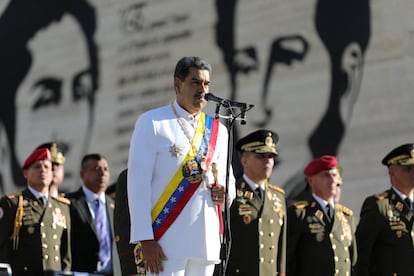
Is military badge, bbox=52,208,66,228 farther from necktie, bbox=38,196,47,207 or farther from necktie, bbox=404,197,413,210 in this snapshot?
necktie, bbox=404,197,413,210

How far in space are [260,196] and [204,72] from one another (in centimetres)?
222

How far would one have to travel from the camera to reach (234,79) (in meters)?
8.95

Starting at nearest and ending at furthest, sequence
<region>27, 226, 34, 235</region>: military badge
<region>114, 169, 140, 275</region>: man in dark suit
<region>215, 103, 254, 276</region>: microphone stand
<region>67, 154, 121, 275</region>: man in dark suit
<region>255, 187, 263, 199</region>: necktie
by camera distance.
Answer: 1. <region>215, 103, 254, 276</region>: microphone stand
2. <region>114, 169, 140, 275</region>: man in dark suit
3. <region>255, 187, 263, 199</region>: necktie
4. <region>27, 226, 34, 235</region>: military badge
5. <region>67, 154, 121, 275</region>: man in dark suit

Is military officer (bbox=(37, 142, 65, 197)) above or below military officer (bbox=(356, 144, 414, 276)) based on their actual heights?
above

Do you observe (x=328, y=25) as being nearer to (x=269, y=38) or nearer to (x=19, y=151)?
(x=269, y=38)

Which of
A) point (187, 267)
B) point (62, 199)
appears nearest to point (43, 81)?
point (62, 199)

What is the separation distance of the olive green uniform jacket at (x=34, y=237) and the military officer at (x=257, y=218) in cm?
123

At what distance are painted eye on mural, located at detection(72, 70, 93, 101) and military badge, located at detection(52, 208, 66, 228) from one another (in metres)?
3.60

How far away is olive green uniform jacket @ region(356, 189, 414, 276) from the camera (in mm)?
6730

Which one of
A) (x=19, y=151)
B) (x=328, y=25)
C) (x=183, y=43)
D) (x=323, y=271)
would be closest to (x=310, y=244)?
(x=323, y=271)

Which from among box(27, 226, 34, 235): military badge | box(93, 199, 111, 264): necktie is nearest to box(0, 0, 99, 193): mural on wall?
box(93, 199, 111, 264): necktie

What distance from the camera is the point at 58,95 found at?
421 inches

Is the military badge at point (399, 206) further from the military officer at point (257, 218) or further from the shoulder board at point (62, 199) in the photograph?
the shoulder board at point (62, 199)

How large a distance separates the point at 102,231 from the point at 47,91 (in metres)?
4.02
